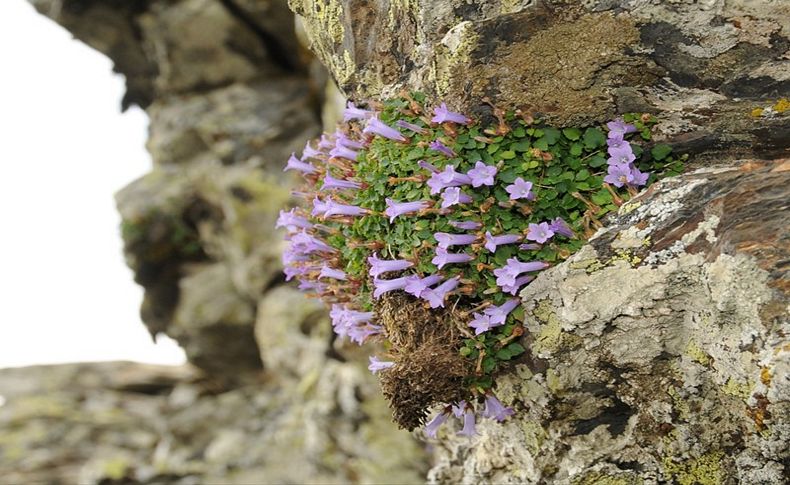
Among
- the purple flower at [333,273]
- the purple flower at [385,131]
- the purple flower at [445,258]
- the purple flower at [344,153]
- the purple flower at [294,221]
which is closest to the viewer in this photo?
the purple flower at [445,258]

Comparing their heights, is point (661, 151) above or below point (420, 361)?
above

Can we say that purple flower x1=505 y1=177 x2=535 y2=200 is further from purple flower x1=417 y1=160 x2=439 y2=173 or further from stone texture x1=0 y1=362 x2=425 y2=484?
stone texture x1=0 y1=362 x2=425 y2=484

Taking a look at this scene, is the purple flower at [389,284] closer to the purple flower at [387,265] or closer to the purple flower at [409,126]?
the purple flower at [387,265]

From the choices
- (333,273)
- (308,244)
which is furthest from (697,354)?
(308,244)

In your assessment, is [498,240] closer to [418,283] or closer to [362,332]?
[418,283]

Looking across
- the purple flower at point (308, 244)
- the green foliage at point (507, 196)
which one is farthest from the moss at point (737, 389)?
the purple flower at point (308, 244)

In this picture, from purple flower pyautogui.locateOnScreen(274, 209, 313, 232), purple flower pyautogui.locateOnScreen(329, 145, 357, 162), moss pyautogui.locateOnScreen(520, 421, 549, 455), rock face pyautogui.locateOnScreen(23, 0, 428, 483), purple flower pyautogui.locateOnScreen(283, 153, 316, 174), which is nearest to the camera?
moss pyautogui.locateOnScreen(520, 421, 549, 455)

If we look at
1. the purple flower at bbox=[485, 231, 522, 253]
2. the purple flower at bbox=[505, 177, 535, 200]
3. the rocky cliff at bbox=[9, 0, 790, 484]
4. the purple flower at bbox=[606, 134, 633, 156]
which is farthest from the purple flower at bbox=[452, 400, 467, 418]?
the purple flower at bbox=[606, 134, 633, 156]
